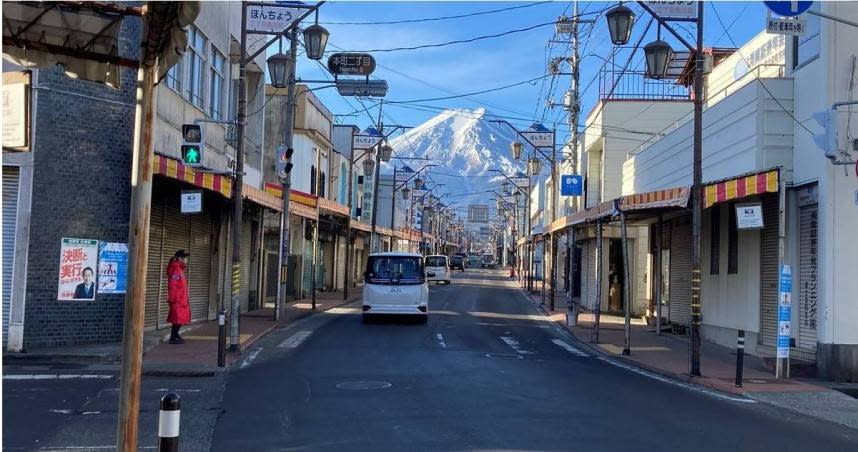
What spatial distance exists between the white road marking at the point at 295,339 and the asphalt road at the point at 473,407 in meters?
0.13

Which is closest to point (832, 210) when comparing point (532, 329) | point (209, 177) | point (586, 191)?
point (532, 329)

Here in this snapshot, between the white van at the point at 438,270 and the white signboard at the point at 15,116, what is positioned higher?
the white signboard at the point at 15,116

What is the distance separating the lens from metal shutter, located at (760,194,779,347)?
51.3ft

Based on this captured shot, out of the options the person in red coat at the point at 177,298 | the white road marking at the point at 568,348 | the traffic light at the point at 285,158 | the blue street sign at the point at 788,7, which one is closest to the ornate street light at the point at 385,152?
the traffic light at the point at 285,158

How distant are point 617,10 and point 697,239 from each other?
5.36 meters

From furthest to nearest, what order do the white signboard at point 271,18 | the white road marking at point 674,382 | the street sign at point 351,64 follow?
the street sign at point 351,64 → the white signboard at point 271,18 → the white road marking at point 674,382

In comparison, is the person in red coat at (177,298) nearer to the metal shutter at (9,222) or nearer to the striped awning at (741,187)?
the metal shutter at (9,222)

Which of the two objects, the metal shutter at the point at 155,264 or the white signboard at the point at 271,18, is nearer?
the white signboard at the point at 271,18

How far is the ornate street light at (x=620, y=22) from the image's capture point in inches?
639

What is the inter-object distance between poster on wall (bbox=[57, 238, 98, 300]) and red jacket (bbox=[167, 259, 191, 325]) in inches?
62.5

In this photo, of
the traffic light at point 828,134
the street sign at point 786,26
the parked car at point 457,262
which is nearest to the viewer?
the street sign at point 786,26

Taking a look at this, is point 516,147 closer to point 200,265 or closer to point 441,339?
point 200,265

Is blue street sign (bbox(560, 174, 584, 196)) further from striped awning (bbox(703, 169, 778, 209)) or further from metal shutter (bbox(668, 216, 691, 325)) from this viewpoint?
striped awning (bbox(703, 169, 778, 209))

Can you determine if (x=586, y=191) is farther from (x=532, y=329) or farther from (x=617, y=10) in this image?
(x=617, y=10)
